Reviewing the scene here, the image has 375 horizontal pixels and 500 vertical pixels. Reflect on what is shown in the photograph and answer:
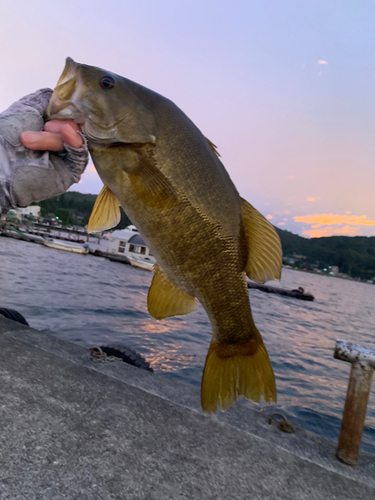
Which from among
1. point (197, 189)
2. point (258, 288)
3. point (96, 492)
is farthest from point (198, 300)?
point (258, 288)

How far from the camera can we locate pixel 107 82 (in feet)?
5.71

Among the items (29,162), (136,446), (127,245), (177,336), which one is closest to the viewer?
(29,162)

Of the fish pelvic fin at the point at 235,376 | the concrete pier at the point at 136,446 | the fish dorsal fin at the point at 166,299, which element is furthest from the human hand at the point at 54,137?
the concrete pier at the point at 136,446

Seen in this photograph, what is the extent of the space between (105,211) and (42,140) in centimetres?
58

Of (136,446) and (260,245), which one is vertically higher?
(260,245)

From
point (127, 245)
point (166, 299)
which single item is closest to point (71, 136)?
point (166, 299)

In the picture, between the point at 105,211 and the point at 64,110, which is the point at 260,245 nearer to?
the point at 105,211

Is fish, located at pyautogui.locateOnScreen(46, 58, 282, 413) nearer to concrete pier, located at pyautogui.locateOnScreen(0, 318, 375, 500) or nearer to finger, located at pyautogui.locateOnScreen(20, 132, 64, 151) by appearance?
finger, located at pyautogui.locateOnScreen(20, 132, 64, 151)

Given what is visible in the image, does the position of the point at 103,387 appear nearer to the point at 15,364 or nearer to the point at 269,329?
the point at 15,364

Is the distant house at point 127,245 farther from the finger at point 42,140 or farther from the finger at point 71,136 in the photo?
the finger at point 71,136

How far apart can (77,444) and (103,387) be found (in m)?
0.93

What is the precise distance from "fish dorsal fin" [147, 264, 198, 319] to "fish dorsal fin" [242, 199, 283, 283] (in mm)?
428

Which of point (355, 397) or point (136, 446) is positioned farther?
point (355, 397)

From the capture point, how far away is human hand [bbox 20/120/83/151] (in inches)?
70.3
